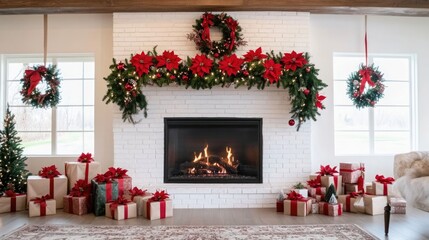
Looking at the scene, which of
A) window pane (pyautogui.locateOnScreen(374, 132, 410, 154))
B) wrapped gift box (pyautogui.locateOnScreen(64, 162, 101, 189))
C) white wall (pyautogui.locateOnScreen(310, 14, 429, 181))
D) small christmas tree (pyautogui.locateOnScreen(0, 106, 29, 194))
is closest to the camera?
wrapped gift box (pyautogui.locateOnScreen(64, 162, 101, 189))

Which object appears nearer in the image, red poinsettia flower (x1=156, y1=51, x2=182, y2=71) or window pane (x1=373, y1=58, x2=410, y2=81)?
red poinsettia flower (x1=156, y1=51, x2=182, y2=71)

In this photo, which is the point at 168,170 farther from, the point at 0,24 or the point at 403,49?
the point at 403,49

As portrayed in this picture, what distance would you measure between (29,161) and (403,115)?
18.1 ft

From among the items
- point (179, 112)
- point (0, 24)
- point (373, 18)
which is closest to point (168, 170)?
point (179, 112)

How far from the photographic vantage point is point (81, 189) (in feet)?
14.2

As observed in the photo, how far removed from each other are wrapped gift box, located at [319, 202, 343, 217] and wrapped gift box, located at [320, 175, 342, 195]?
350mm

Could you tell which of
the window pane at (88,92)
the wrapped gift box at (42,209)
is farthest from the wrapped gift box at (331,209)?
the window pane at (88,92)

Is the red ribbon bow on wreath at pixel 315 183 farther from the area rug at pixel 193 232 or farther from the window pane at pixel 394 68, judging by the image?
the window pane at pixel 394 68

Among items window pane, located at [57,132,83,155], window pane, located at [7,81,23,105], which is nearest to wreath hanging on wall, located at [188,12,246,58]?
window pane, located at [57,132,83,155]

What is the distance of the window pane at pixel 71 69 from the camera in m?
5.34

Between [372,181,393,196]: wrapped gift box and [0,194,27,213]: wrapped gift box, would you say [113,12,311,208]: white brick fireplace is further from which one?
[0,194,27,213]: wrapped gift box

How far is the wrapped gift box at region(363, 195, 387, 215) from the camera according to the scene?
4.10 meters

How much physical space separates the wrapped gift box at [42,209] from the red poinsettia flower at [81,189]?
0.76ft

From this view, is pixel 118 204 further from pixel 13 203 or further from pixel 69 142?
pixel 69 142
